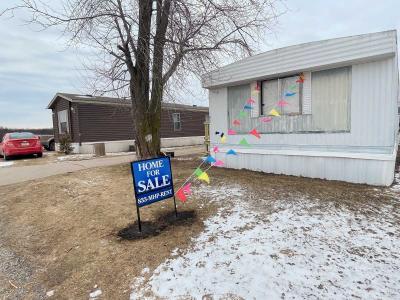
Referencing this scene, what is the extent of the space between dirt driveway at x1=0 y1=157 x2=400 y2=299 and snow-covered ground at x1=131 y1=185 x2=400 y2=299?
1 cm

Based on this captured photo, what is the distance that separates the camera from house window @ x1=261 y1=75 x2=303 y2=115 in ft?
22.1

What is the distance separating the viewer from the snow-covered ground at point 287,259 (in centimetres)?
254

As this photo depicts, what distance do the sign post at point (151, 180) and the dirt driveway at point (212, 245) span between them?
0.46 m

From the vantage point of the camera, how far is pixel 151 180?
3.99m

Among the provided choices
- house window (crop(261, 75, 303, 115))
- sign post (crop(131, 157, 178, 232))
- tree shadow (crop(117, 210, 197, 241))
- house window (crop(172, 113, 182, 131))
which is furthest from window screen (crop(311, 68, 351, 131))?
house window (crop(172, 113, 182, 131))

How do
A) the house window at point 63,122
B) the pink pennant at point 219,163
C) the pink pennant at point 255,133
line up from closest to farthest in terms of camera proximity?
1. the pink pennant at point 255,133
2. the pink pennant at point 219,163
3. the house window at point 63,122

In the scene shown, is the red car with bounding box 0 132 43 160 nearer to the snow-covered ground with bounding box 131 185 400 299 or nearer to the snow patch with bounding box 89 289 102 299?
the snow-covered ground with bounding box 131 185 400 299

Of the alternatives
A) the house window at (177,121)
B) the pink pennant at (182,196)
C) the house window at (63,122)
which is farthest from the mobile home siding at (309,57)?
the house window at (177,121)

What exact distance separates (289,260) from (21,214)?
4.77 metres

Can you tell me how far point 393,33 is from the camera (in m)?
5.20

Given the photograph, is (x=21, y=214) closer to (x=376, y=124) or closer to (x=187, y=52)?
(x=187, y=52)

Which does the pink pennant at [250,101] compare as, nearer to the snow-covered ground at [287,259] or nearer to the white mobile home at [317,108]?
the white mobile home at [317,108]

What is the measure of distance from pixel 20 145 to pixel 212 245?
13.7 m

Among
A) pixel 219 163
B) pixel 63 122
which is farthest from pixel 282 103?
pixel 63 122
